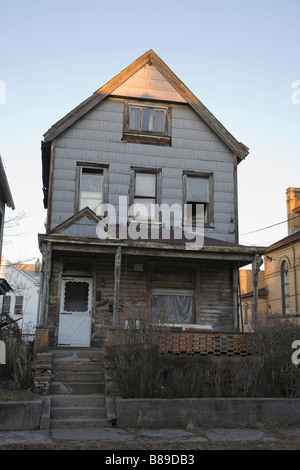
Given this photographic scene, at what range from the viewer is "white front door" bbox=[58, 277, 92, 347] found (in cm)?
1406

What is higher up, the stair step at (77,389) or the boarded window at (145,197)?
the boarded window at (145,197)

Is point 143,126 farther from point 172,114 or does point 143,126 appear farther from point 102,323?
point 102,323

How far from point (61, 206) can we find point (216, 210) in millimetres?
4953

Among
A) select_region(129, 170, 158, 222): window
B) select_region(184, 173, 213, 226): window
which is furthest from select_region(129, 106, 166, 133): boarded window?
select_region(184, 173, 213, 226): window

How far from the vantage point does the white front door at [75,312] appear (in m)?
14.1

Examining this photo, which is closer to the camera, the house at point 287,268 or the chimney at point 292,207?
the house at point 287,268

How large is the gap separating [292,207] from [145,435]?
2494cm

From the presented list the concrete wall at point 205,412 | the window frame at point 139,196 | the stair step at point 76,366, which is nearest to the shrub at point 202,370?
the concrete wall at point 205,412

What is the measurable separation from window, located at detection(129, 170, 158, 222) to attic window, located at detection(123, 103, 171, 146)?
44.7 inches

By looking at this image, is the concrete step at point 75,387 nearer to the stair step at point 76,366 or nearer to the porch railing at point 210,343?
the stair step at point 76,366

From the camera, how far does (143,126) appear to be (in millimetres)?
Result: 16156

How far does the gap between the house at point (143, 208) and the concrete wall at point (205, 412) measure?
194 inches

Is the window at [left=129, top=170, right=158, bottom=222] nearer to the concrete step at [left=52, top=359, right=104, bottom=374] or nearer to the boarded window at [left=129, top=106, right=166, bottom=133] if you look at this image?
the boarded window at [left=129, top=106, right=166, bottom=133]

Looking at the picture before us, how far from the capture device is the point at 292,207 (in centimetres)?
3058
